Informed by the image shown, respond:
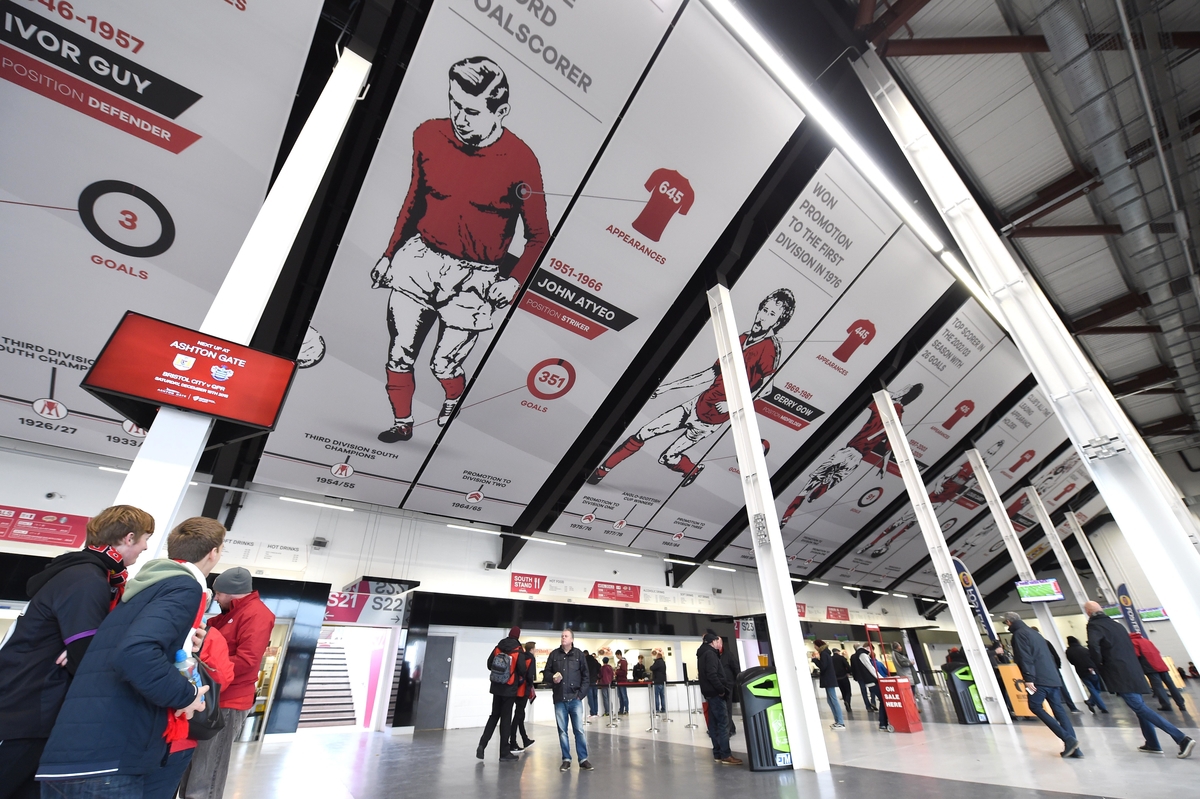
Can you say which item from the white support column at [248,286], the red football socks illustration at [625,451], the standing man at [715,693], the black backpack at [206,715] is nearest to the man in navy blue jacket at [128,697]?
the black backpack at [206,715]

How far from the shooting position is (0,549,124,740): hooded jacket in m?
1.38

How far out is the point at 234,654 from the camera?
2572 mm

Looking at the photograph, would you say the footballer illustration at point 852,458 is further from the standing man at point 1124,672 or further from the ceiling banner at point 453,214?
the ceiling banner at point 453,214

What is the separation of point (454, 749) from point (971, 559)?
20.2 meters

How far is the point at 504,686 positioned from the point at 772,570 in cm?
322

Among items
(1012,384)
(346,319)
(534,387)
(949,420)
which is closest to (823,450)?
(949,420)

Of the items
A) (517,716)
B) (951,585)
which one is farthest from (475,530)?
(951,585)

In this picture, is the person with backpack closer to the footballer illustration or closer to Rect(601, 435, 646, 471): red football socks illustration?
Rect(601, 435, 646, 471): red football socks illustration

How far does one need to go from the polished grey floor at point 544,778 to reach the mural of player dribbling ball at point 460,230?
186 inches

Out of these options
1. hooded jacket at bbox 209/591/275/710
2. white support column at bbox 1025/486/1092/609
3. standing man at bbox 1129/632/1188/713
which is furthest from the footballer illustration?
hooded jacket at bbox 209/591/275/710

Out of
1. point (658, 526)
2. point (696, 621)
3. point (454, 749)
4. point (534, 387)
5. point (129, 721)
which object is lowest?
point (454, 749)

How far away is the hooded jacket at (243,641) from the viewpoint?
8.49 ft

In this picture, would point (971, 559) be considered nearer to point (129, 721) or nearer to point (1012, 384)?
point (1012, 384)

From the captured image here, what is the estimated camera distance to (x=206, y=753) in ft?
8.74
